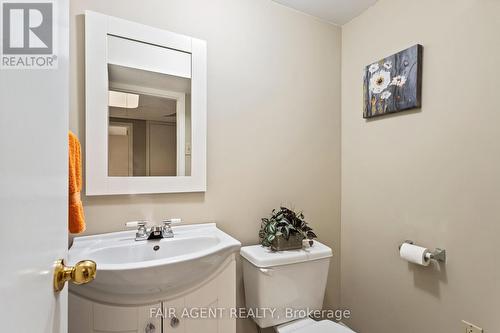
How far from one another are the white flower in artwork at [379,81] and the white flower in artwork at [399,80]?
3cm

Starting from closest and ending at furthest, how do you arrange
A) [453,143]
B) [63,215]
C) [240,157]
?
[63,215]
[453,143]
[240,157]

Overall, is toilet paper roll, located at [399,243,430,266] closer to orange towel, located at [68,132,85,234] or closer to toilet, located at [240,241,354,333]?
toilet, located at [240,241,354,333]

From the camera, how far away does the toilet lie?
1318 mm

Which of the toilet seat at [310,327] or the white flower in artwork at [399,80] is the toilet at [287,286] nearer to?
the toilet seat at [310,327]

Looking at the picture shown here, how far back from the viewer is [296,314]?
1404 millimetres

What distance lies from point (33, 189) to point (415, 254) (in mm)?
1550

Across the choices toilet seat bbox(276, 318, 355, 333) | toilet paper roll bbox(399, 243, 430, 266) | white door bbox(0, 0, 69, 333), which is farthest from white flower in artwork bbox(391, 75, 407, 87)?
white door bbox(0, 0, 69, 333)

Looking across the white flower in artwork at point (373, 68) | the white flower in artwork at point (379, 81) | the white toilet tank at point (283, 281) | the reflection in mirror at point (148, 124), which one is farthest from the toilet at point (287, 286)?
the white flower in artwork at point (373, 68)

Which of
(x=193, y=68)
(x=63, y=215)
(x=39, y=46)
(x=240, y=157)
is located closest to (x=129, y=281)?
(x=63, y=215)

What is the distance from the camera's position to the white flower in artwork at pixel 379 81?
1.54 metres

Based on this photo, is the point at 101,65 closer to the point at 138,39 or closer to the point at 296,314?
the point at 138,39

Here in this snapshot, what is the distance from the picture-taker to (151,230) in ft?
4.04

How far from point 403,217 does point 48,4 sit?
5.64 ft

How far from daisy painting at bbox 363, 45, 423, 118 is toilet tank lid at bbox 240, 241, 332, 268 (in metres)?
0.92
